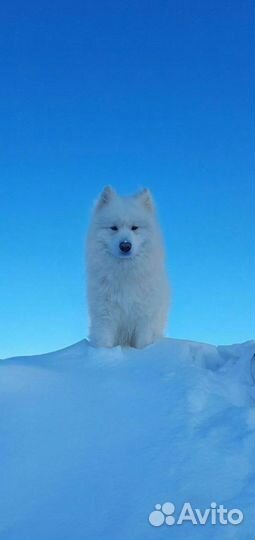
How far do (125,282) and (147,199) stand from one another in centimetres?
119

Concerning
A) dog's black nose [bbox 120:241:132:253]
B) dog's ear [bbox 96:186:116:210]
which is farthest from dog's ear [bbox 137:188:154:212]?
dog's black nose [bbox 120:241:132:253]

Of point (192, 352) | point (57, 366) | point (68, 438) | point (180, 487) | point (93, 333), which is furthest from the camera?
point (93, 333)

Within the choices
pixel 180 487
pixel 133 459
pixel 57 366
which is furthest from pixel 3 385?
pixel 180 487

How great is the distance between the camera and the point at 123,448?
4.45 metres

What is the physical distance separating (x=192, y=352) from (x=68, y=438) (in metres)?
2.17

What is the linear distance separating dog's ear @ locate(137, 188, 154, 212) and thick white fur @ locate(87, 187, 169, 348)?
18 centimetres

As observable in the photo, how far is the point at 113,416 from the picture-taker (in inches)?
191

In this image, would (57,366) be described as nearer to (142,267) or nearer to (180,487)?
(142,267)

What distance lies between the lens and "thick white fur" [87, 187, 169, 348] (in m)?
6.91
